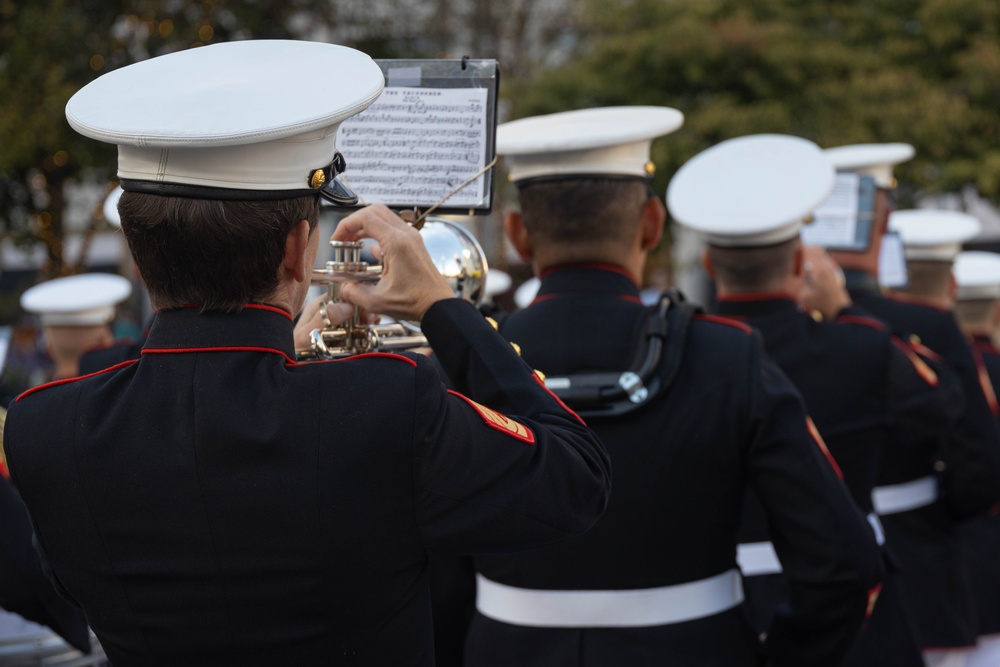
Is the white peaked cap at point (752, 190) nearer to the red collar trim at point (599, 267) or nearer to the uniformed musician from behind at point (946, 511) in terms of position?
the red collar trim at point (599, 267)

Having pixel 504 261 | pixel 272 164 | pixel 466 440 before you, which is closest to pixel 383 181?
pixel 272 164

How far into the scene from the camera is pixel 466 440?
1.67 m

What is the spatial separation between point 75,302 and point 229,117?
17.1 feet

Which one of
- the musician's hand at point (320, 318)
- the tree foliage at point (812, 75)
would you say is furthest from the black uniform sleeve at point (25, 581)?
the tree foliage at point (812, 75)

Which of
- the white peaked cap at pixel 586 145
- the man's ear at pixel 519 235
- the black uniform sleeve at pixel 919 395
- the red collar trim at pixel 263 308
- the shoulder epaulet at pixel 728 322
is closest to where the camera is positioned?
the red collar trim at pixel 263 308

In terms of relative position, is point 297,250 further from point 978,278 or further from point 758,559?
point 978,278

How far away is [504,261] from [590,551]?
1432 centimetres

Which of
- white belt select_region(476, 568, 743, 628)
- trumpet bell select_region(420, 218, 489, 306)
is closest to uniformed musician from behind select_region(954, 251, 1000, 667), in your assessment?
white belt select_region(476, 568, 743, 628)

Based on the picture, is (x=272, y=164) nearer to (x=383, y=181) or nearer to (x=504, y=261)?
(x=383, y=181)

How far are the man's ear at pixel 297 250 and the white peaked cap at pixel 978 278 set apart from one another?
4843 mm

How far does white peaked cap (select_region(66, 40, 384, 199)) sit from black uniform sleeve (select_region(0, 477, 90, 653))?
1273 millimetres

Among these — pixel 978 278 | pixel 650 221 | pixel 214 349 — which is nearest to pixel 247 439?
pixel 214 349

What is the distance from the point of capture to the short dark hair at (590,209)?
275cm

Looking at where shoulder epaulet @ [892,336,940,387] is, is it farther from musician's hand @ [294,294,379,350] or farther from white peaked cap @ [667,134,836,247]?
musician's hand @ [294,294,379,350]
